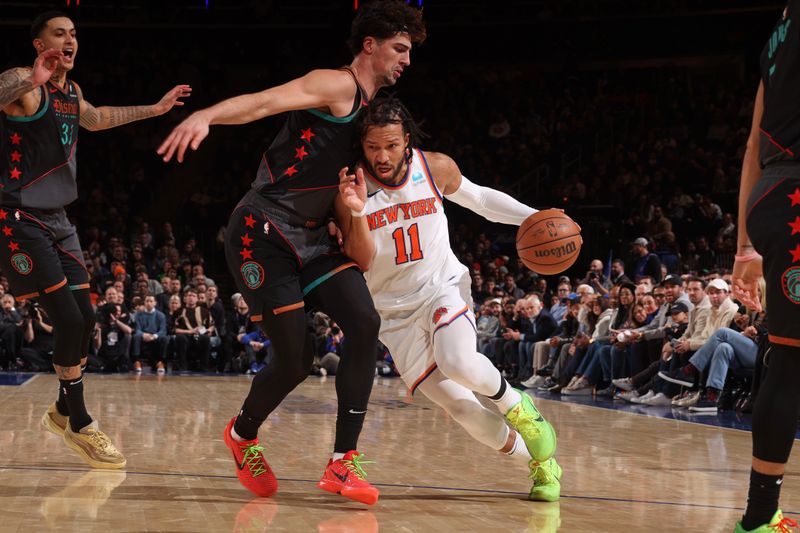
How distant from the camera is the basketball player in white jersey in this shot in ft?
12.1

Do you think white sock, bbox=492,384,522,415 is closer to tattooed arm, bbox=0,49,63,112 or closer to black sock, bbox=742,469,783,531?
black sock, bbox=742,469,783,531

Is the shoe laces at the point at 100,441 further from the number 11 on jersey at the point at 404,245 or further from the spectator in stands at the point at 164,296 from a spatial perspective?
the spectator in stands at the point at 164,296

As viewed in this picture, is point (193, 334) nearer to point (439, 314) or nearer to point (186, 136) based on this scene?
point (439, 314)

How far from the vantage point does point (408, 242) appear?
13.2 feet

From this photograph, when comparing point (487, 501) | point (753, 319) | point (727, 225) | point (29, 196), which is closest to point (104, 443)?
point (29, 196)

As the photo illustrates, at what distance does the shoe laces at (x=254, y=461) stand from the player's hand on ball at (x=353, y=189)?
1.05 metres

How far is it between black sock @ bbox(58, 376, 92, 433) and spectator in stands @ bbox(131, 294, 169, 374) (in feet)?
29.9

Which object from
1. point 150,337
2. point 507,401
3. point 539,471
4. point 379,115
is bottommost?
A: point 150,337

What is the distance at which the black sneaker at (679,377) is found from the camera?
857 centimetres

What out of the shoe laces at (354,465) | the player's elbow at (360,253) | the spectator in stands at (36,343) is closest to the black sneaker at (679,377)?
the player's elbow at (360,253)

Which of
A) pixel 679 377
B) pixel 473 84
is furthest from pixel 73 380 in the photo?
pixel 473 84

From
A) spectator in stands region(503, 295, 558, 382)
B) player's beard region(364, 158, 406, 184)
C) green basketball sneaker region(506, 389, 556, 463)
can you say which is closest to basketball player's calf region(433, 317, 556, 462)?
green basketball sneaker region(506, 389, 556, 463)

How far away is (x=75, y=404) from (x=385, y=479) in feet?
5.07

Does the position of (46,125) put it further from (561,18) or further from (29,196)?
(561,18)
